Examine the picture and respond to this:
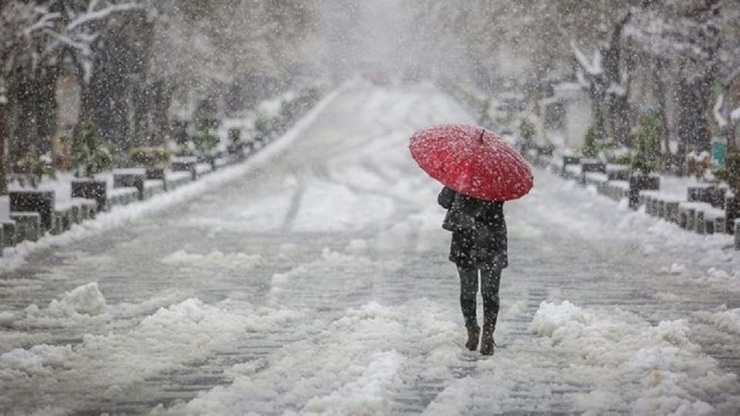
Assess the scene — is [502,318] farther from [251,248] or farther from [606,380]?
[251,248]

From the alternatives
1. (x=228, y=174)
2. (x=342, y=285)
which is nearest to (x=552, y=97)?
(x=228, y=174)

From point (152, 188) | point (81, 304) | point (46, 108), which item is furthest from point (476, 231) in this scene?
point (46, 108)

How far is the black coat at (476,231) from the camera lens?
28.1 ft

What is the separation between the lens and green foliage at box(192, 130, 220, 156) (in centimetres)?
3403

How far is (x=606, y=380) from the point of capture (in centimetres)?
786

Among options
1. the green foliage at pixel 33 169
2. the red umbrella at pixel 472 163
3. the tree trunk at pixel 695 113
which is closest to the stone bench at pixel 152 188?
the green foliage at pixel 33 169

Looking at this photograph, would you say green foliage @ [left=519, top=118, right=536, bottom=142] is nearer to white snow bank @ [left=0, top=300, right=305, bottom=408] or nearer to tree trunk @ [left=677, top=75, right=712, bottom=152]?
tree trunk @ [left=677, top=75, right=712, bottom=152]

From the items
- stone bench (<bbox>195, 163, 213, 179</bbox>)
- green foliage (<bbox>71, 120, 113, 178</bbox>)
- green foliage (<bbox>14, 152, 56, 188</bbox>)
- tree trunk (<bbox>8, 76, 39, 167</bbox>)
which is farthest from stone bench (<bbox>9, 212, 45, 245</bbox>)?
tree trunk (<bbox>8, 76, 39, 167</bbox>)

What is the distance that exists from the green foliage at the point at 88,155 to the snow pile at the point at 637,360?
13288mm

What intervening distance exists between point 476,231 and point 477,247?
0.12 m

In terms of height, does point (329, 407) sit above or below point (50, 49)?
below

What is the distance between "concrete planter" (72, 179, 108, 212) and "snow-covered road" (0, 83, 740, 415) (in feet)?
4.40

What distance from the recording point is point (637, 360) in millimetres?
8273

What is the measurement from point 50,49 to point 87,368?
24.0 metres
